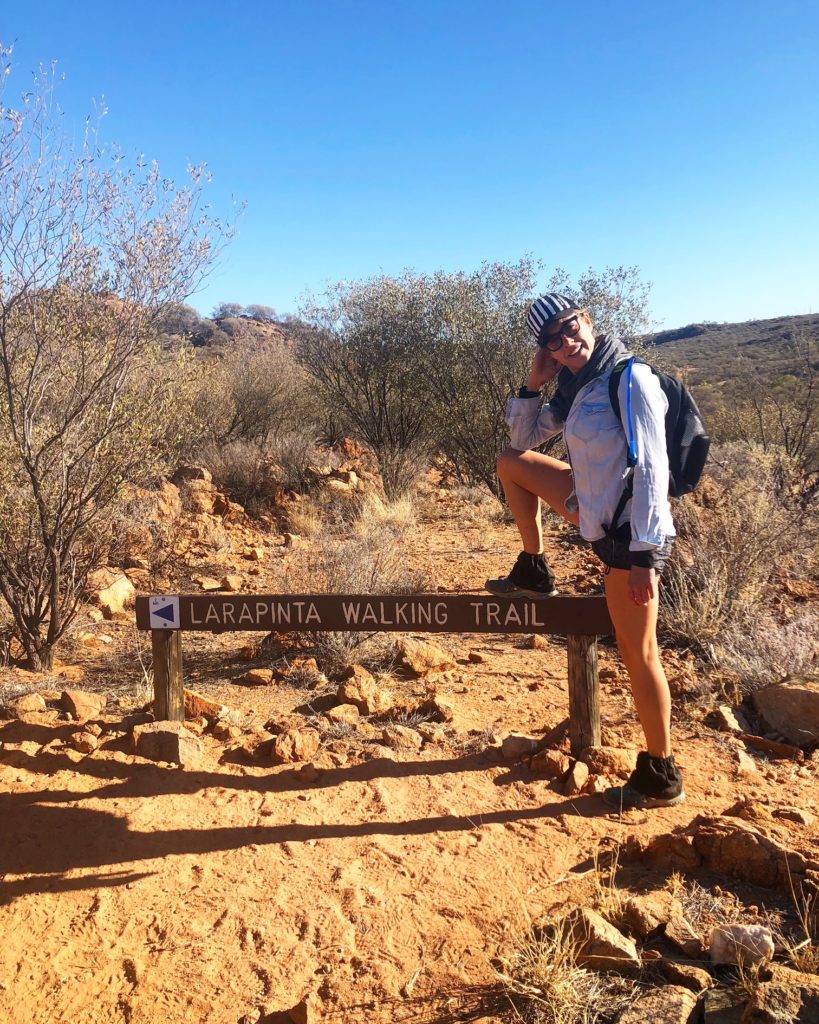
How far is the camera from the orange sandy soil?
228 cm

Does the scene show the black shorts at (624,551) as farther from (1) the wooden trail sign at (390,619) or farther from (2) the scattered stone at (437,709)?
(2) the scattered stone at (437,709)

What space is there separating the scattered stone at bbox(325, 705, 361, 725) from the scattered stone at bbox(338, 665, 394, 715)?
0.05 metres

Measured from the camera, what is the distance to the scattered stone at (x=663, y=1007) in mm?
1879

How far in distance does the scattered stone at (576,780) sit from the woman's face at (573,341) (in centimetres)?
171

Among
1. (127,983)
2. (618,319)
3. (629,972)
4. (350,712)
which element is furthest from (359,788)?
(618,319)

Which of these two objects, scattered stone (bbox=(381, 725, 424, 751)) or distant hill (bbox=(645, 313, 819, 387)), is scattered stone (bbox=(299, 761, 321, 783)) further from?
distant hill (bbox=(645, 313, 819, 387))

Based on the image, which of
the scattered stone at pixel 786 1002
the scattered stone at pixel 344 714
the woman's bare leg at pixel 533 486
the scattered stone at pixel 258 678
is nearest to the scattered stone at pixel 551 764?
the woman's bare leg at pixel 533 486

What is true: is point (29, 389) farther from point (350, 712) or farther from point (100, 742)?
point (350, 712)

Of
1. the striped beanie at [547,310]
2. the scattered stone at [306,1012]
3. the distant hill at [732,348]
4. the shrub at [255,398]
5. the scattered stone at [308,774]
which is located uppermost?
the distant hill at [732,348]

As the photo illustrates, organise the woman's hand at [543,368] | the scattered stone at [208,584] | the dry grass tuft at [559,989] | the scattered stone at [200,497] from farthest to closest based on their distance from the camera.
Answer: the scattered stone at [200,497] → the scattered stone at [208,584] → the woman's hand at [543,368] → the dry grass tuft at [559,989]

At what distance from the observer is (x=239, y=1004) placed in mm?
2223

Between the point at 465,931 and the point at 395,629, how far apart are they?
1415 mm

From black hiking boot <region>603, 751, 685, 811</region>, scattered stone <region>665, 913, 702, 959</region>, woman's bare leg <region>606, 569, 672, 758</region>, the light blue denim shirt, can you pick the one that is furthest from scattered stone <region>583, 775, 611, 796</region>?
the light blue denim shirt

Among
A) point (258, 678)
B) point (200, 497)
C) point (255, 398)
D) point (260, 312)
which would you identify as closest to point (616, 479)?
point (258, 678)
